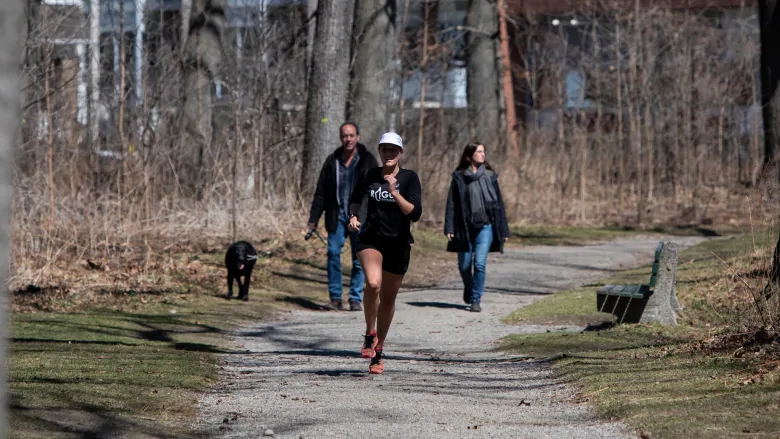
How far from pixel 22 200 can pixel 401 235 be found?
8.56 metres

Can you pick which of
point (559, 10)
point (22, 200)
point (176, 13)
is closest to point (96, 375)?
point (22, 200)

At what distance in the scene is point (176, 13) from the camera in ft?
114

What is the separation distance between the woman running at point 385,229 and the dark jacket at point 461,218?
4.68 meters

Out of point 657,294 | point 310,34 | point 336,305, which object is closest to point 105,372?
point 657,294

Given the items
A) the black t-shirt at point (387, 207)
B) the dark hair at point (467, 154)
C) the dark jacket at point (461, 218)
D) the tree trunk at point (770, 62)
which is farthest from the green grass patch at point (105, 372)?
the tree trunk at point (770, 62)

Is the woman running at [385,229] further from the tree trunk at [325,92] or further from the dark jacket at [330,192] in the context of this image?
the tree trunk at [325,92]

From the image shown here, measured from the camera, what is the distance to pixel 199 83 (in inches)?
1059

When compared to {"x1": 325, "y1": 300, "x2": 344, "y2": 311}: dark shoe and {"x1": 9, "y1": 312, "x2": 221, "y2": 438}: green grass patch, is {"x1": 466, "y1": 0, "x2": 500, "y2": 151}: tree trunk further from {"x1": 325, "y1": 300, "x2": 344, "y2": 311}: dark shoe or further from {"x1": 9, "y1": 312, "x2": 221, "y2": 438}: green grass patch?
{"x1": 9, "y1": 312, "x2": 221, "y2": 438}: green grass patch

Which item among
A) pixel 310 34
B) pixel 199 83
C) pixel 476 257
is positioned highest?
pixel 310 34

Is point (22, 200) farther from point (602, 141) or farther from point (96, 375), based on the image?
point (602, 141)

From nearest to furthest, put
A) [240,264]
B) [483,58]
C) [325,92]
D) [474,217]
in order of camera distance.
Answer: [474,217], [240,264], [325,92], [483,58]

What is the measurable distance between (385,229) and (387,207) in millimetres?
167

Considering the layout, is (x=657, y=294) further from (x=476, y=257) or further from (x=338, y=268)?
(x=338, y=268)

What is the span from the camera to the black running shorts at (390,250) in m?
9.09
